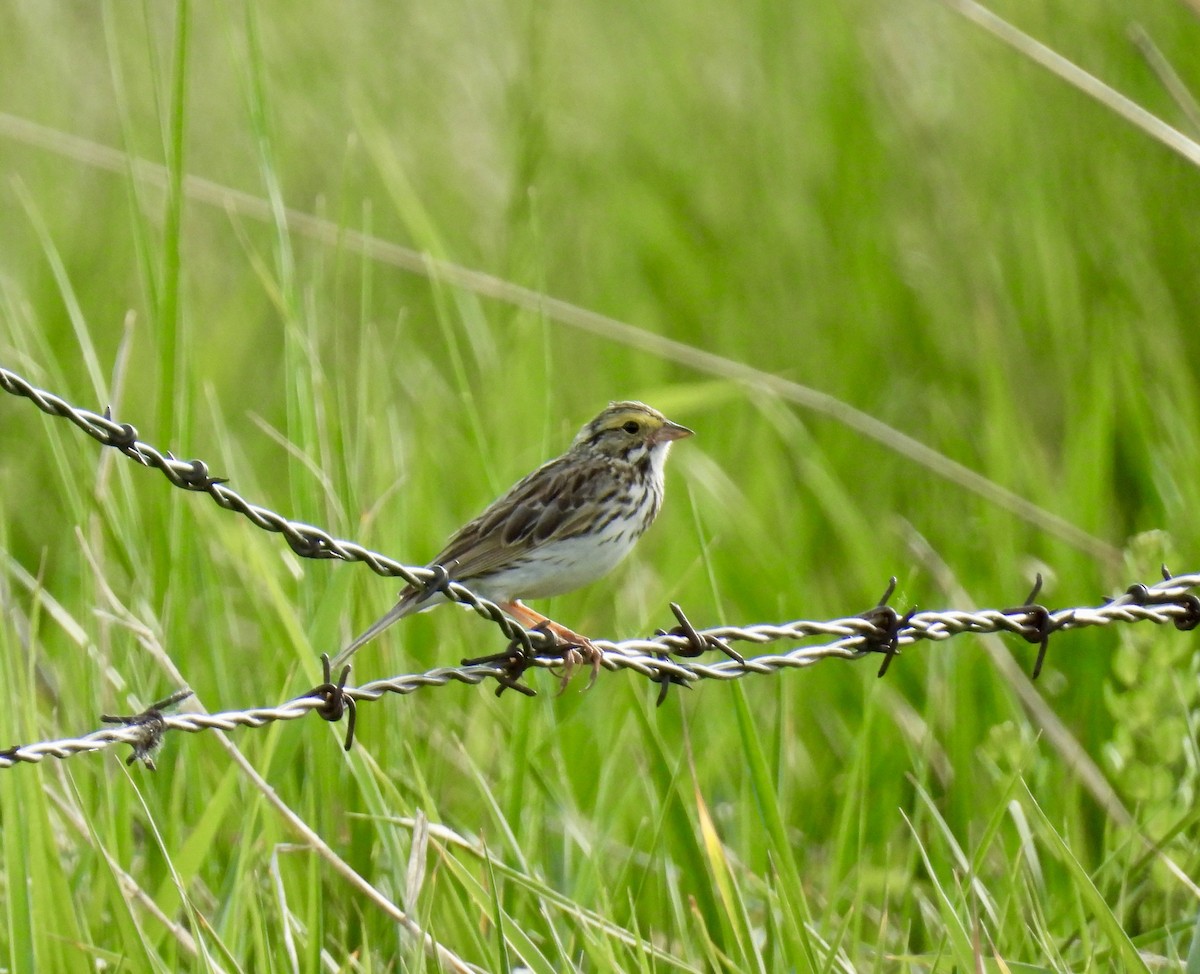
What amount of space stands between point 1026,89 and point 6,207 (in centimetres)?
551

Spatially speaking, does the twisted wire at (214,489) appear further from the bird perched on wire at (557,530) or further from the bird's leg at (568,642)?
the bird perched on wire at (557,530)

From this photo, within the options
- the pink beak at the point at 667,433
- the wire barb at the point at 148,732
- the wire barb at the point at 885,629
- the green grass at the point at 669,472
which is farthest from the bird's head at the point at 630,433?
the wire barb at the point at 148,732

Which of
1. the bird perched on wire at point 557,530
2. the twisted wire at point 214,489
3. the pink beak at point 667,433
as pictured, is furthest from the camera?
the pink beak at point 667,433

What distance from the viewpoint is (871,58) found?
7707mm

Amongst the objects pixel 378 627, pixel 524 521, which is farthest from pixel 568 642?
pixel 524 521

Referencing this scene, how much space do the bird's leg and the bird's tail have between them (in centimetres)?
35

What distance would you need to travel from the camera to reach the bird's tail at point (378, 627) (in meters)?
3.57

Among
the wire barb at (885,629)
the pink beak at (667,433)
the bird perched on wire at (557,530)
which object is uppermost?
the pink beak at (667,433)

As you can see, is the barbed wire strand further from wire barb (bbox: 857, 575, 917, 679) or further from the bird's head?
the bird's head

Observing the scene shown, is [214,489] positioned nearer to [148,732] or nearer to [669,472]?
[148,732]

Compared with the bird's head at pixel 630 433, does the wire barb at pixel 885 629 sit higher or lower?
lower

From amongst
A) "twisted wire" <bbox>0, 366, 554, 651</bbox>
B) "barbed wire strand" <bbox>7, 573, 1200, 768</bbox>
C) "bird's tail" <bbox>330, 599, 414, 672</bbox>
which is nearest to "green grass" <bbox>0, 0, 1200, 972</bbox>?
"bird's tail" <bbox>330, 599, 414, 672</bbox>

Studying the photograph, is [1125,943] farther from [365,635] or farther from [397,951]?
[365,635]

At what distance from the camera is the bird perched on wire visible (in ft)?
13.6
